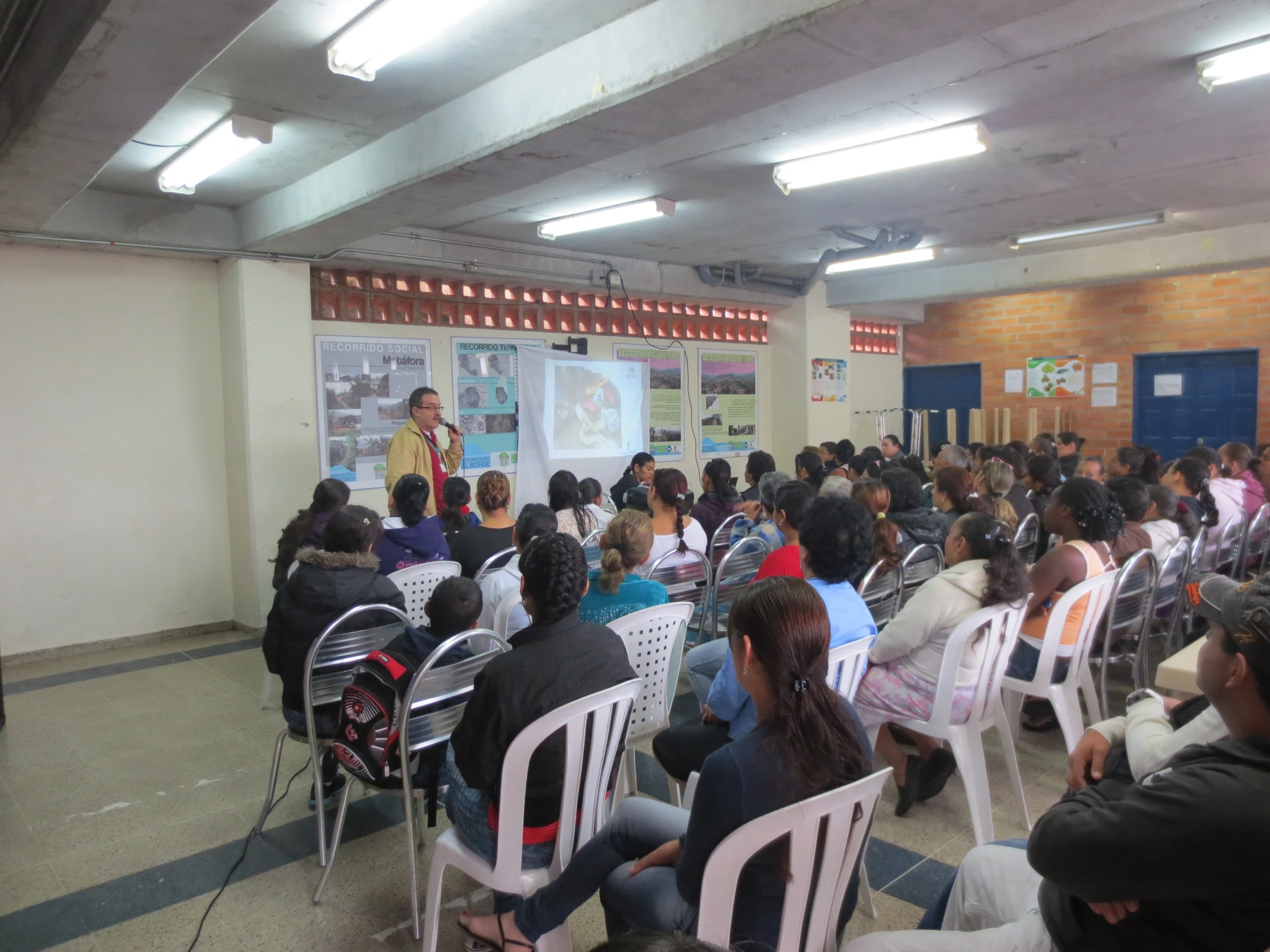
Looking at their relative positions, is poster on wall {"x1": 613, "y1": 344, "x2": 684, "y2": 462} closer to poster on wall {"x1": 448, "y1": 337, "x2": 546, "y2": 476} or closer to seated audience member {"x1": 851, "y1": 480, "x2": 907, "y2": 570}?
poster on wall {"x1": 448, "y1": 337, "x2": 546, "y2": 476}

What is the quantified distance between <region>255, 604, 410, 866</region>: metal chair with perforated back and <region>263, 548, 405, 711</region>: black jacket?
0.07m

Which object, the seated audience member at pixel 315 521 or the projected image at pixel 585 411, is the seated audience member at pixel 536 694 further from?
the projected image at pixel 585 411

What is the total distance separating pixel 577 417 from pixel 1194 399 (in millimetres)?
6282

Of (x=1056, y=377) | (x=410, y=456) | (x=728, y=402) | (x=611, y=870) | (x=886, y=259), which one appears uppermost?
(x=886, y=259)

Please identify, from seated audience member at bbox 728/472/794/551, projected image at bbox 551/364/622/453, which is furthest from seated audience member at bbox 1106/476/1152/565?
projected image at bbox 551/364/622/453

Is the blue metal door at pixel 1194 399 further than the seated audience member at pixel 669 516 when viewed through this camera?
Yes

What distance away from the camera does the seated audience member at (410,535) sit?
3.62 m

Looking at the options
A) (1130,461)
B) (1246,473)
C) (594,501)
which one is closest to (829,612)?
(594,501)

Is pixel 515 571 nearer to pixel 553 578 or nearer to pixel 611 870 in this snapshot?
pixel 553 578

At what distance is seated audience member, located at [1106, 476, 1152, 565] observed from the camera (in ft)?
11.8

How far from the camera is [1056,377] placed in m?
9.03

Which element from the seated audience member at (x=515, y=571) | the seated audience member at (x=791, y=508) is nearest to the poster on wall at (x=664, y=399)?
the seated audience member at (x=791, y=508)

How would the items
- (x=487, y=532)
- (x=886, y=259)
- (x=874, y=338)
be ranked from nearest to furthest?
(x=487, y=532) → (x=886, y=259) → (x=874, y=338)

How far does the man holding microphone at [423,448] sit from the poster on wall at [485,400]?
44.5 inches
